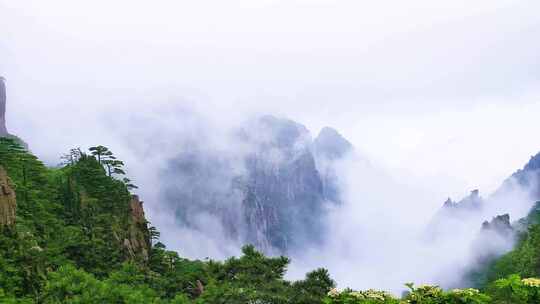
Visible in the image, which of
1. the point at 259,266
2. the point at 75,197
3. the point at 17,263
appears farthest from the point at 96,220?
the point at 259,266

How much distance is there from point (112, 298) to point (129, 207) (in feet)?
96.4

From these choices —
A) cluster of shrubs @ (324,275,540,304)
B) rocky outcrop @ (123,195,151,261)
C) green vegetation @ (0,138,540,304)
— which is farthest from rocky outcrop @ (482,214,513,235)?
cluster of shrubs @ (324,275,540,304)

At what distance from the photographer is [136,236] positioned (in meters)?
54.7

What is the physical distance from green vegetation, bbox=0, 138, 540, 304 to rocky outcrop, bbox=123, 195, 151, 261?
0.46ft

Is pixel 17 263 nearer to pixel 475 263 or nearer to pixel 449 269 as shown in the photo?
pixel 475 263

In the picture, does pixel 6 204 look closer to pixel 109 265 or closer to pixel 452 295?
pixel 109 265

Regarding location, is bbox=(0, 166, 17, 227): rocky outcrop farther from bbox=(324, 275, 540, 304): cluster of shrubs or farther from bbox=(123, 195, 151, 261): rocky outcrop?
bbox=(324, 275, 540, 304): cluster of shrubs

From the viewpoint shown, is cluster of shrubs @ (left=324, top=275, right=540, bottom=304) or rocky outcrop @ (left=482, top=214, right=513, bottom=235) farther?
rocky outcrop @ (left=482, top=214, right=513, bottom=235)

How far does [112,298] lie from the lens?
29.2 meters

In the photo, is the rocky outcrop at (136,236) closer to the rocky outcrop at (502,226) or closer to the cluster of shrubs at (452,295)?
the cluster of shrubs at (452,295)

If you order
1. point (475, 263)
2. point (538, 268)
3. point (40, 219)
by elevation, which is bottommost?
point (40, 219)

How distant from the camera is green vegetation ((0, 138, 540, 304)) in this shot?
23661 millimetres

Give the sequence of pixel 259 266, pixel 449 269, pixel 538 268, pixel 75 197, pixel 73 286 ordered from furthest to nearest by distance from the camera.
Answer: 1. pixel 449 269
2. pixel 538 268
3. pixel 75 197
4. pixel 259 266
5. pixel 73 286

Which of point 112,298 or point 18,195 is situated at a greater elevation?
point 18,195
